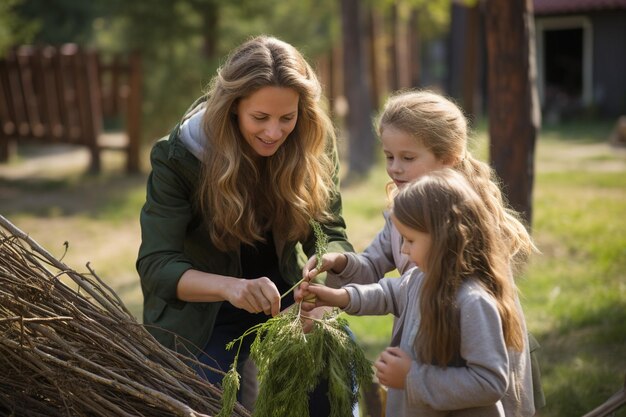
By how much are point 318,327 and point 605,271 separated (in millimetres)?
4365

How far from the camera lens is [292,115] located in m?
3.14

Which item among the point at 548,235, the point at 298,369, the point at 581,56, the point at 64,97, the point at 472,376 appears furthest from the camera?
the point at 581,56

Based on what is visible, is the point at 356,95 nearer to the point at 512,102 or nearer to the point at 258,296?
the point at 512,102

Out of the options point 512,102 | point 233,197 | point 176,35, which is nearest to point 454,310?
point 233,197

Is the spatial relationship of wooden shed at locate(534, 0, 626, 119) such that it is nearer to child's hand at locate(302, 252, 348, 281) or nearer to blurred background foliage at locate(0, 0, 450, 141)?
blurred background foliage at locate(0, 0, 450, 141)

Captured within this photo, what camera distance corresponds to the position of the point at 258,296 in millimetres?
2689

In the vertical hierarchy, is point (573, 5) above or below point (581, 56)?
above

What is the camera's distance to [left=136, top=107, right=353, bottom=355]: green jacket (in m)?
3.08

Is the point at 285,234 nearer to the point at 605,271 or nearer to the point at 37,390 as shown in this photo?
the point at 37,390

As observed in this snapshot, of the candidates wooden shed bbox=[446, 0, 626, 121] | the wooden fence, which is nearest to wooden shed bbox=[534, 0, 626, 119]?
wooden shed bbox=[446, 0, 626, 121]

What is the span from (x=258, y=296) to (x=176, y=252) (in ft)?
1.77

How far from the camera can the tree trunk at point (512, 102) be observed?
19.1 feet

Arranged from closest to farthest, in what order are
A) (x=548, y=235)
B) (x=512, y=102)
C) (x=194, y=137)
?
1. (x=194, y=137)
2. (x=512, y=102)
3. (x=548, y=235)

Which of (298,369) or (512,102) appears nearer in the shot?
(298,369)
